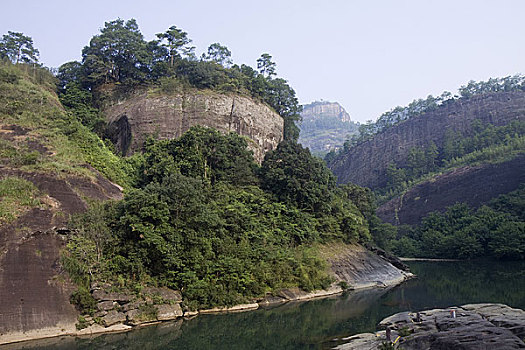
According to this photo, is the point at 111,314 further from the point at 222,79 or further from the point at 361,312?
the point at 222,79

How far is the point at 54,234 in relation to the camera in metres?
19.4

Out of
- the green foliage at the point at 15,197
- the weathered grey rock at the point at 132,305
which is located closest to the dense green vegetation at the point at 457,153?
the weathered grey rock at the point at 132,305

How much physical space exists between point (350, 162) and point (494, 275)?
62625 mm

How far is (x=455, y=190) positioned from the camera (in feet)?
205

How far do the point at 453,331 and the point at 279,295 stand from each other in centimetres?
1299

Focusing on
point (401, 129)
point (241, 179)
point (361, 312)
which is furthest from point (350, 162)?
point (361, 312)

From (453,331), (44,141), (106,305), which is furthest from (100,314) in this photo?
(453,331)

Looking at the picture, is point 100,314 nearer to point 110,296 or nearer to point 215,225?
point 110,296

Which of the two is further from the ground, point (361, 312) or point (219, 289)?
point (219, 289)

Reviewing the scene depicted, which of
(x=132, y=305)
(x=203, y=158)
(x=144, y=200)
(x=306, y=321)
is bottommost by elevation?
(x=306, y=321)

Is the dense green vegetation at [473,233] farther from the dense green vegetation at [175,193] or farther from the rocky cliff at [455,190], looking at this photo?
the dense green vegetation at [175,193]

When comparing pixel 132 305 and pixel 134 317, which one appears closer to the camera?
pixel 134 317

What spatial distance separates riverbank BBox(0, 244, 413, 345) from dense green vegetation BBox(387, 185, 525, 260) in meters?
14.7

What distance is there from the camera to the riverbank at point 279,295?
1691 cm
